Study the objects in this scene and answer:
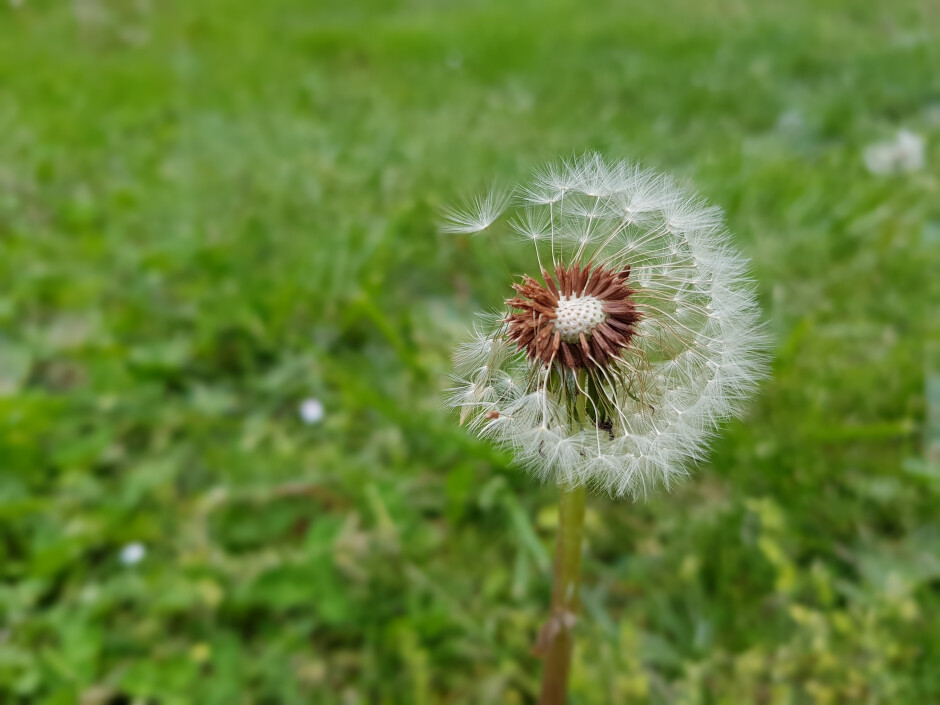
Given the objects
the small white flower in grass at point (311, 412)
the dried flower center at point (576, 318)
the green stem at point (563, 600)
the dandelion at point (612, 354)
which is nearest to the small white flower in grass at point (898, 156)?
the dandelion at point (612, 354)

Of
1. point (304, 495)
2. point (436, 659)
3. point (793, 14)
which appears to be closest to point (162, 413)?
point (304, 495)

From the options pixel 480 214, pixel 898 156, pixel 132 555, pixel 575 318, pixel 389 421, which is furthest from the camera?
pixel 898 156

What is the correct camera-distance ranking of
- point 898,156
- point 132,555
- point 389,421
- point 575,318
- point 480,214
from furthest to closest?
point 898,156, point 389,421, point 132,555, point 480,214, point 575,318

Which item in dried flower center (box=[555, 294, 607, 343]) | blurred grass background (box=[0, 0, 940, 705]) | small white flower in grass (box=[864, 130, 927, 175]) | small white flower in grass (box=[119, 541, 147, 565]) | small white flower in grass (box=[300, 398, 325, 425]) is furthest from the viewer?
small white flower in grass (box=[864, 130, 927, 175])

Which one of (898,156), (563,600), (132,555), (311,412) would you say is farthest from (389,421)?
(898,156)

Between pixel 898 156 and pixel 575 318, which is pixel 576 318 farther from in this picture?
pixel 898 156

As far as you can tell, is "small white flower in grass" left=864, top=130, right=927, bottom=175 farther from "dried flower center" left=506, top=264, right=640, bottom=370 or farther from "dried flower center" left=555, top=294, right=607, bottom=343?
"dried flower center" left=555, top=294, right=607, bottom=343

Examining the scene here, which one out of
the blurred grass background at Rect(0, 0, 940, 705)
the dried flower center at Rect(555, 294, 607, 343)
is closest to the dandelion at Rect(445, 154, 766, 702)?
the dried flower center at Rect(555, 294, 607, 343)
